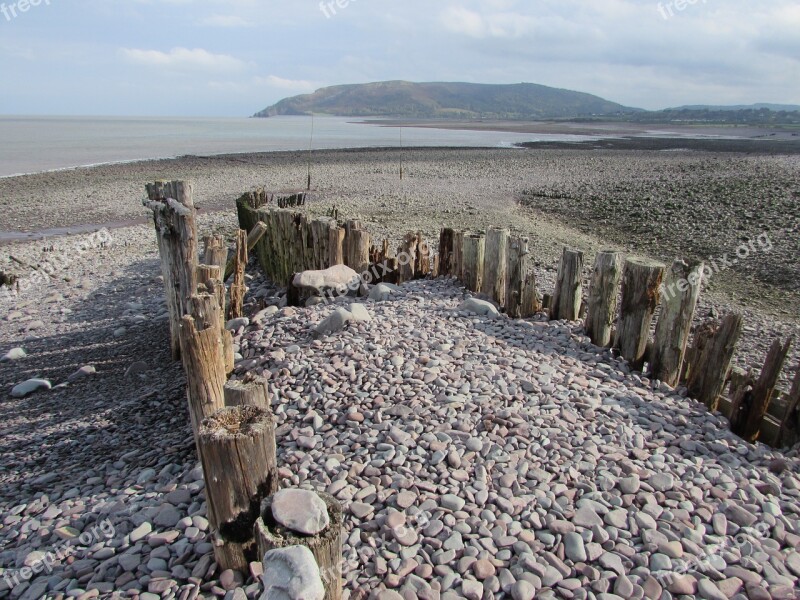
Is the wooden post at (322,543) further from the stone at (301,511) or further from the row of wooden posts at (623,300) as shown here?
the row of wooden posts at (623,300)

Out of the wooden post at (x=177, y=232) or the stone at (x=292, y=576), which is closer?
the stone at (x=292, y=576)

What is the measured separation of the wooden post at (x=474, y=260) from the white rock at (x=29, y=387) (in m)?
5.19

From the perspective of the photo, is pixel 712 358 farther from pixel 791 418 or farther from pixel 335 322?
pixel 335 322

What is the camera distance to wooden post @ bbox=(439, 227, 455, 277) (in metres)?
7.88

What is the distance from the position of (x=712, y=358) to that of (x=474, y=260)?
9.94ft

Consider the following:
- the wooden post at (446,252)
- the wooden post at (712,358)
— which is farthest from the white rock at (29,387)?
the wooden post at (712,358)

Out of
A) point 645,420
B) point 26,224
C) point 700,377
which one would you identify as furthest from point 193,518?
point 26,224

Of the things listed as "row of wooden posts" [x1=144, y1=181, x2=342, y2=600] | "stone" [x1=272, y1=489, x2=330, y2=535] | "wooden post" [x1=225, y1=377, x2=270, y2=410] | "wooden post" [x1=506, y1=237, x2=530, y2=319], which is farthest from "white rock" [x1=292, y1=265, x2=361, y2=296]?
"stone" [x1=272, y1=489, x2=330, y2=535]

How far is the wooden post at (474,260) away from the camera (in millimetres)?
7117

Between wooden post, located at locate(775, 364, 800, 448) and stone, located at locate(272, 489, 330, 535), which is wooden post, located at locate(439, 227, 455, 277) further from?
stone, located at locate(272, 489, 330, 535)

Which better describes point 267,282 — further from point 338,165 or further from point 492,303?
point 338,165

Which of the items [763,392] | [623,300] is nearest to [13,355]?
[623,300]

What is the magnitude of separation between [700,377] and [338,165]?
28.6 meters

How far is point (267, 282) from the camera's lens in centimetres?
979
